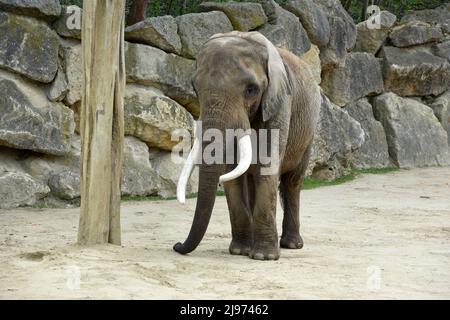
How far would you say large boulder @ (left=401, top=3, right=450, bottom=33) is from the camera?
17297mm

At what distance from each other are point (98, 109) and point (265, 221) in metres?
1.67

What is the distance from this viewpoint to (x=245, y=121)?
23.2ft

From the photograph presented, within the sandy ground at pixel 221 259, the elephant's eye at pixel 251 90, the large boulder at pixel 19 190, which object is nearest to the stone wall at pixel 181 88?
the large boulder at pixel 19 190

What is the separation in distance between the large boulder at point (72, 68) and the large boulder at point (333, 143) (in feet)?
14.2

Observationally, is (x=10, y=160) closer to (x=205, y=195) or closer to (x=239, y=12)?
(x=239, y=12)

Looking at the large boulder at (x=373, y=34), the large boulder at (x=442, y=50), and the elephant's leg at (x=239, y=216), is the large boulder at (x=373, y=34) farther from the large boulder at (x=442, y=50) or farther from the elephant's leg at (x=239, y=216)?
the elephant's leg at (x=239, y=216)

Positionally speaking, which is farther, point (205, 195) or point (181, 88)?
point (181, 88)

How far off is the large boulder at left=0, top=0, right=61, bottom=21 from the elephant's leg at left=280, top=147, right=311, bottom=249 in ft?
13.3

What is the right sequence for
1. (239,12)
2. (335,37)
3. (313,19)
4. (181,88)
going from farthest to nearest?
(335,37), (313,19), (239,12), (181,88)

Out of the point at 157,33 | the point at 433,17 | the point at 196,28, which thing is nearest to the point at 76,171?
the point at 157,33

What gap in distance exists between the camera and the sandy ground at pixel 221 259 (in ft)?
18.4

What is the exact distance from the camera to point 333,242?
8.63 m

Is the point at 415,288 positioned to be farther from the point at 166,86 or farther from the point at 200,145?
the point at 166,86
